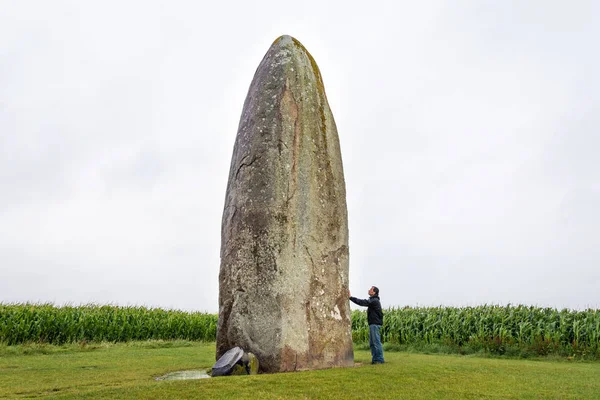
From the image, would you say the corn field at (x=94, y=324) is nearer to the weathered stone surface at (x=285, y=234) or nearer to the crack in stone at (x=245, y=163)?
the weathered stone surface at (x=285, y=234)

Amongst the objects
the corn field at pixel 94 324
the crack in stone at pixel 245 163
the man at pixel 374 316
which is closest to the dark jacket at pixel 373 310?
the man at pixel 374 316

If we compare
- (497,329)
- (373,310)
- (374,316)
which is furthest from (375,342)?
(497,329)

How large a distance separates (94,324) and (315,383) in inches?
631

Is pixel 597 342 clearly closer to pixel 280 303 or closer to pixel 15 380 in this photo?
pixel 280 303

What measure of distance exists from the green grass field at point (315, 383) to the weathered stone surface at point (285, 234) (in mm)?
843

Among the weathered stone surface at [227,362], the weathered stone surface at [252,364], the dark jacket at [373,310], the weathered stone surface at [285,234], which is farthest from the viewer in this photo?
the dark jacket at [373,310]

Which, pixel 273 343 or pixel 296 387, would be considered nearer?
pixel 296 387

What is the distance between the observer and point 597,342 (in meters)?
16.7

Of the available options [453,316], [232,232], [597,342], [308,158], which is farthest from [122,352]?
[597,342]

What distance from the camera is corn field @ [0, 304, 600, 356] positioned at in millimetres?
A: 17594

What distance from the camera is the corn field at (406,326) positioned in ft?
57.7

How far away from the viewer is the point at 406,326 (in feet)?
69.4

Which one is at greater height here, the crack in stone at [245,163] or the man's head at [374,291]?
the crack in stone at [245,163]

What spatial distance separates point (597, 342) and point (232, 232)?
12627mm
